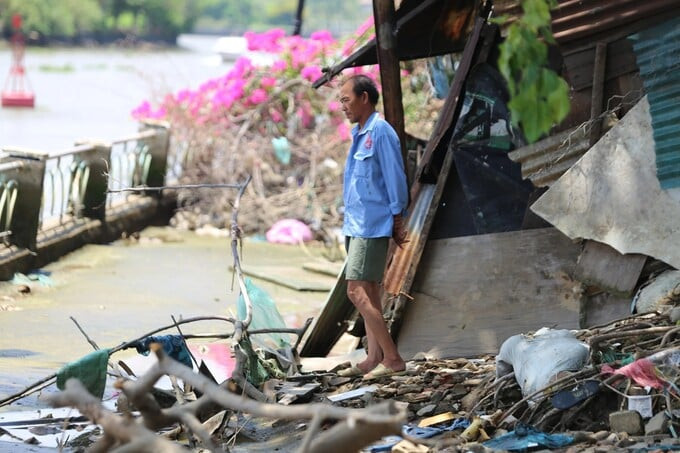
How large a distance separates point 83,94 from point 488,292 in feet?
150

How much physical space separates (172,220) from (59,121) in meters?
24.3

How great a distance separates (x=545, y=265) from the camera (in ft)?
25.9

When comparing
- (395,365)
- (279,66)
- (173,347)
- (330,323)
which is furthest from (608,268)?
(279,66)

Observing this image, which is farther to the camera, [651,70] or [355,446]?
[651,70]

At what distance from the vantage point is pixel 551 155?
769 cm

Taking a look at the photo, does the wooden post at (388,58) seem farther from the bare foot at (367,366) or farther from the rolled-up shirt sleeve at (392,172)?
the bare foot at (367,366)

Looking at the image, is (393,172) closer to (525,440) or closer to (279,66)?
(525,440)

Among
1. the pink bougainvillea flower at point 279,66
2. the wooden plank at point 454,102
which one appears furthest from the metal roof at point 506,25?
the pink bougainvillea flower at point 279,66

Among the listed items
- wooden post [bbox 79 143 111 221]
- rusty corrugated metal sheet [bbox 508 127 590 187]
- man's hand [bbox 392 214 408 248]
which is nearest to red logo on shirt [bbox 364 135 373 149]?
man's hand [bbox 392 214 408 248]

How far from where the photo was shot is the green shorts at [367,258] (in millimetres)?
7426

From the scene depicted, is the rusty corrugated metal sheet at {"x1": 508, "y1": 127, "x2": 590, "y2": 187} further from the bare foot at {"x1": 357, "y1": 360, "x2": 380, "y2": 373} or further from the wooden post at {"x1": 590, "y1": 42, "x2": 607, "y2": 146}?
the bare foot at {"x1": 357, "y1": 360, "x2": 380, "y2": 373}

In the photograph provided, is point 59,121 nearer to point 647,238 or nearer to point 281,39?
point 281,39

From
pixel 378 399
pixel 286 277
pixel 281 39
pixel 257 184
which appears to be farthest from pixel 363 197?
pixel 281 39

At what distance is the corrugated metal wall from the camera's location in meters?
7.06
